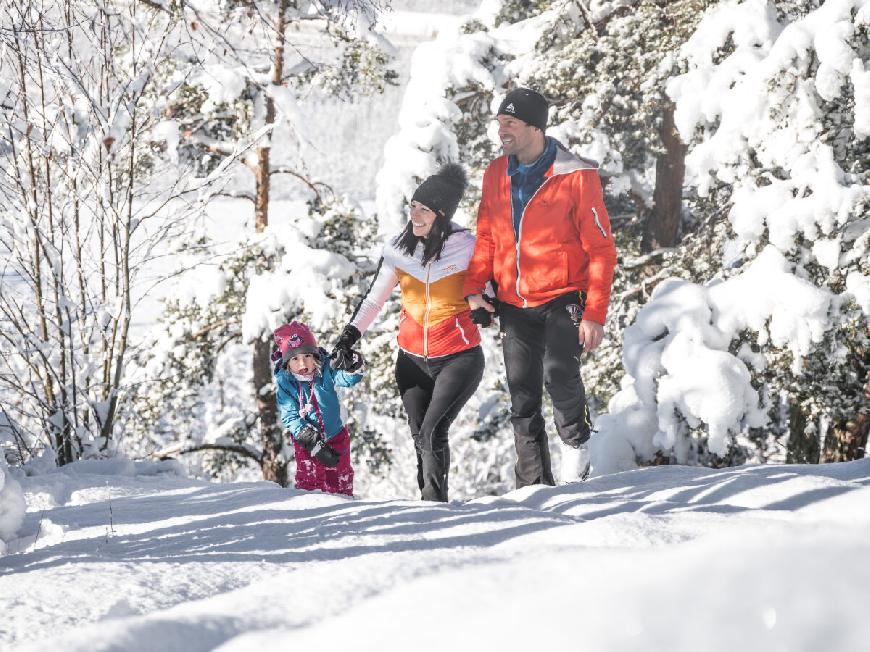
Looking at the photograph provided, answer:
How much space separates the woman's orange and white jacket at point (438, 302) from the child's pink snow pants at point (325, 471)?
92cm

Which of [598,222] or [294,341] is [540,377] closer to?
[598,222]

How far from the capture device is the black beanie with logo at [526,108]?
14.4 ft

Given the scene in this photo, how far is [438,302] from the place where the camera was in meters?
4.71

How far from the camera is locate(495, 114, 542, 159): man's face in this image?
4.38 metres

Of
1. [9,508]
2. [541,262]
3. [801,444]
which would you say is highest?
[541,262]

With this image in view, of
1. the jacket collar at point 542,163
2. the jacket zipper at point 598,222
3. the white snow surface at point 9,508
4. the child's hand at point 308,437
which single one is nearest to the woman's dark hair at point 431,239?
the jacket collar at point 542,163

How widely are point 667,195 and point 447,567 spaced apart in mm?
9208

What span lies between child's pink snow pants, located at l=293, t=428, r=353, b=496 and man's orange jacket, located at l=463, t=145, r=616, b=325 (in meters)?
1.43

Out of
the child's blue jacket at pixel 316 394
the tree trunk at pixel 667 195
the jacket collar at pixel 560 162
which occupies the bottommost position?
the child's blue jacket at pixel 316 394

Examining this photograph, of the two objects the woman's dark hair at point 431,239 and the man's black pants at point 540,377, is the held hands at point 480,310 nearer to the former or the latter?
the man's black pants at point 540,377

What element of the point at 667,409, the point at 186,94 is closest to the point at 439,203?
the point at 667,409

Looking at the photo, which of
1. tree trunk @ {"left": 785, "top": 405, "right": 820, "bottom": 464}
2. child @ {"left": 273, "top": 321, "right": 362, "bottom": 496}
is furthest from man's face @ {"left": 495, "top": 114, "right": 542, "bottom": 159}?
tree trunk @ {"left": 785, "top": 405, "right": 820, "bottom": 464}

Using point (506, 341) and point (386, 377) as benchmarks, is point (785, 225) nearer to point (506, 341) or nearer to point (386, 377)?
point (506, 341)

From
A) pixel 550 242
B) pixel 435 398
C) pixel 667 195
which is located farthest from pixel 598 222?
pixel 667 195
